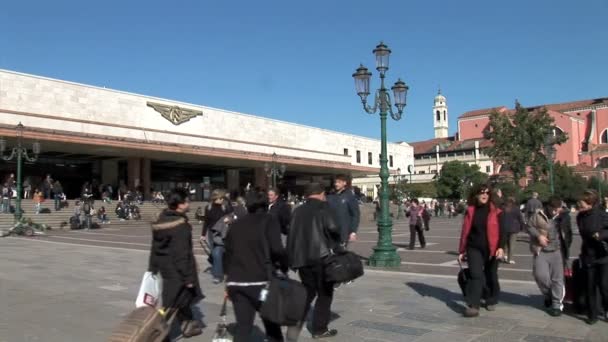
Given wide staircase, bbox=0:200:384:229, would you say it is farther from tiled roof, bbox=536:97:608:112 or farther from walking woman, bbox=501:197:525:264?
tiled roof, bbox=536:97:608:112

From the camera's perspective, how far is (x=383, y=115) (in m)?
13.2

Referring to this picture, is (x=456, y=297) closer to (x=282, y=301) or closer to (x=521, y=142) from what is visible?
(x=282, y=301)

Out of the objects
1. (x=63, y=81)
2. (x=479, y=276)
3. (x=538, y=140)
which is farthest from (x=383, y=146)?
(x=538, y=140)

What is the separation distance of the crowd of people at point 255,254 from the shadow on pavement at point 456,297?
2.46 metres

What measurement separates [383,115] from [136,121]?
3144cm

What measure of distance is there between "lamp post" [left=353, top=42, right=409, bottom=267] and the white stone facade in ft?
86.6

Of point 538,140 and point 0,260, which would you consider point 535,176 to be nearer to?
point 538,140

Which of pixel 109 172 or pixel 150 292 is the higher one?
pixel 109 172

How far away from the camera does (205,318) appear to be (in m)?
6.83

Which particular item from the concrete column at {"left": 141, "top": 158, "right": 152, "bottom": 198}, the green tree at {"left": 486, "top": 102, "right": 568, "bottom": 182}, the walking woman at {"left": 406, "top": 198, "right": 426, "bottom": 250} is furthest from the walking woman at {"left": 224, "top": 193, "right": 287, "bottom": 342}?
the green tree at {"left": 486, "top": 102, "right": 568, "bottom": 182}

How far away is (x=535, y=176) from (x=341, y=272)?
2384 inches

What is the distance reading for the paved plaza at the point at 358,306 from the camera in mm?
5961

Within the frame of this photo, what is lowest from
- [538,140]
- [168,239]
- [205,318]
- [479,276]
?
[205,318]

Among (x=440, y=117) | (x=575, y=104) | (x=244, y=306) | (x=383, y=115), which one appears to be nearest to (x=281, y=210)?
(x=244, y=306)
